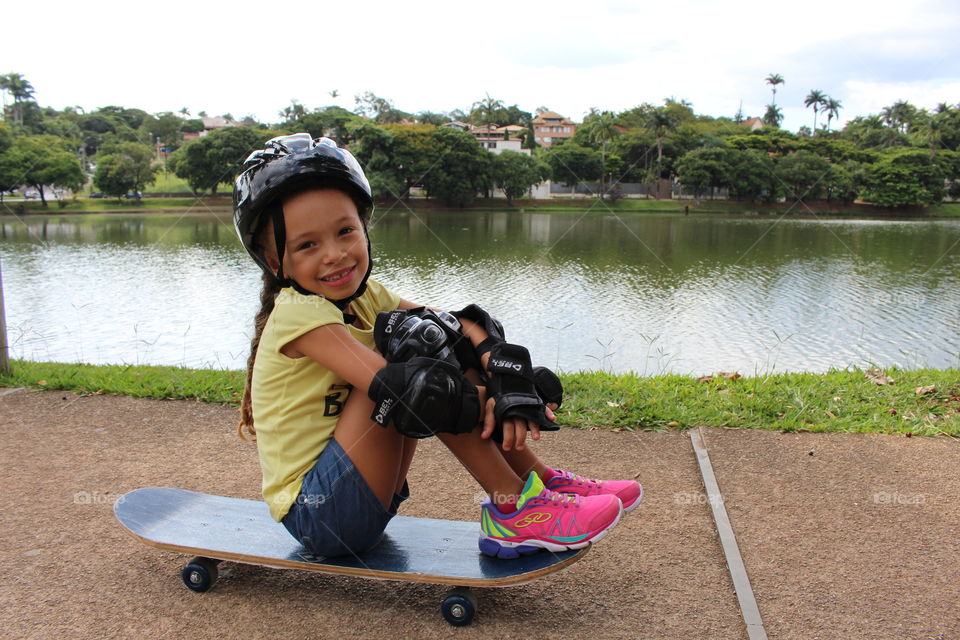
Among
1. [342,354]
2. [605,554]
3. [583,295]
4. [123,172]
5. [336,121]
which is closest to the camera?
[342,354]

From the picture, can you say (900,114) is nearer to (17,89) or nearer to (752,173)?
(752,173)

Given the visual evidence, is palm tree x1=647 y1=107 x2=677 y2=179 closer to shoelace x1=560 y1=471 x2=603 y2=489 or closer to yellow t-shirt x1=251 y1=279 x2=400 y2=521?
shoelace x1=560 y1=471 x2=603 y2=489

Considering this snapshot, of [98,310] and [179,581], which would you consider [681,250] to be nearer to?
[98,310]

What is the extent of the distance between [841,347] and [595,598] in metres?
11.1

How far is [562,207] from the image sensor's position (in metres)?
53.7

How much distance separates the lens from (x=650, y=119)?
5881cm

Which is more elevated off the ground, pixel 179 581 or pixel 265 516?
pixel 265 516

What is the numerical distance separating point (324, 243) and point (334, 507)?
87 cm

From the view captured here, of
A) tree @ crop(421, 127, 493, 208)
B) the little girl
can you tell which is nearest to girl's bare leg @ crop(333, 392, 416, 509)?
the little girl

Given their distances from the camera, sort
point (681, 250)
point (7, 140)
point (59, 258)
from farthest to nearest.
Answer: point (7, 140) → point (681, 250) → point (59, 258)

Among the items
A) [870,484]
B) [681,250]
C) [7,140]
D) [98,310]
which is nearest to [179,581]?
[870,484]

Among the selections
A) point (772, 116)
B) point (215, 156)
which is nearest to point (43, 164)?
point (215, 156)

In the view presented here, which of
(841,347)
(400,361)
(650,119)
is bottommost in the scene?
(841,347)

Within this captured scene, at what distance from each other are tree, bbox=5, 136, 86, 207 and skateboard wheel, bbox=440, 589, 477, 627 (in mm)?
45105
